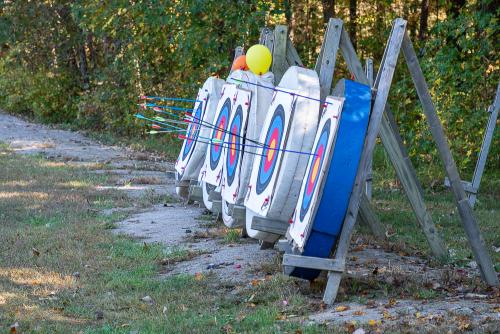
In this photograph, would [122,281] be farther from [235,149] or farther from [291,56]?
[291,56]

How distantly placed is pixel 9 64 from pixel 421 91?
21994mm

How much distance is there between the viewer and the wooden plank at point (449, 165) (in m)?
7.16

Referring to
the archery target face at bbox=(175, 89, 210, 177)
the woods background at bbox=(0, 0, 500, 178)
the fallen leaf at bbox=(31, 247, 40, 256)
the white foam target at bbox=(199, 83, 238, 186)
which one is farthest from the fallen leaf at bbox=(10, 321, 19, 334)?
the woods background at bbox=(0, 0, 500, 178)

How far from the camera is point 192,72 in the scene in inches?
753

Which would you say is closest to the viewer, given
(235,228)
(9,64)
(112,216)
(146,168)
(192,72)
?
(235,228)

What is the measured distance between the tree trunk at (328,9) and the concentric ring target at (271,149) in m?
13.5

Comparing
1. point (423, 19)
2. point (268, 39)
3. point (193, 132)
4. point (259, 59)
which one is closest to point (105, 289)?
point (259, 59)

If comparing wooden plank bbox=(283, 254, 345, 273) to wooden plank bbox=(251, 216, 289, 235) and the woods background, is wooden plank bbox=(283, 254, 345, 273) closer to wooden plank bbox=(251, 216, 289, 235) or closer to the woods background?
wooden plank bbox=(251, 216, 289, 235)

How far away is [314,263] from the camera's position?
672 cm

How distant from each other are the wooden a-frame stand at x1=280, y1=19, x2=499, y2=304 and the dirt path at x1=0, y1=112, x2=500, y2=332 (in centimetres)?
24

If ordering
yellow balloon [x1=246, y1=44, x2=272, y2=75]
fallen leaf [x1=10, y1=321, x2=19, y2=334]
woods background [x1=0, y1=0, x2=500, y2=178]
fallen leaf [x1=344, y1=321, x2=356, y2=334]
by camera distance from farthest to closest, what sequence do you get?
woods background [x1=0, y1=0, x2=500, y2=178]
yellow balloon [x1=246, y1=44, x2=272, y2=75]
fallen leaf [x1=10, y1=321, x2=19, y2=334]
fallen leaf [x1=344, y1=321, x2=356, y2=334]

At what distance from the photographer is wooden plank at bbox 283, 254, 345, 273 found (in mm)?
6699

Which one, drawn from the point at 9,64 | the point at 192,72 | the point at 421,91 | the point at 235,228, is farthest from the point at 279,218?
the point at 9,64

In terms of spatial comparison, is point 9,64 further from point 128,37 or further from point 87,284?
point 87,284
